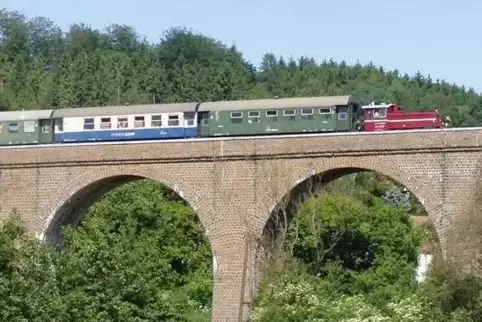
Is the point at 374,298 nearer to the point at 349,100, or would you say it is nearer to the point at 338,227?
the point at 349,100

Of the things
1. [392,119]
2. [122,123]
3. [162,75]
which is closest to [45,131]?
[122,123]

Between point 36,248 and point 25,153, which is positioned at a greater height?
point 25,153

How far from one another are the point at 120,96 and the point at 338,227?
36.0 metres

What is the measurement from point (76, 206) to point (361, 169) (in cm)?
951

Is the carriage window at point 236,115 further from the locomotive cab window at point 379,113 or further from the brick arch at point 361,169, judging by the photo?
the brick arch at point 361,169

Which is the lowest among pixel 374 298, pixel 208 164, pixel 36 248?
pixel 374 298

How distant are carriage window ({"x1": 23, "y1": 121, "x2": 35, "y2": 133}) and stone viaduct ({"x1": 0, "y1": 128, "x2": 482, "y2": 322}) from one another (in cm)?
382

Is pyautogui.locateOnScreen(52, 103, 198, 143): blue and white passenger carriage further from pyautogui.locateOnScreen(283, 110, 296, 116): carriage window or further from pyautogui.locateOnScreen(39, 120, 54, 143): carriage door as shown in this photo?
pyautogui.locateOnScreen(283, 110, 296, 116): carriage window

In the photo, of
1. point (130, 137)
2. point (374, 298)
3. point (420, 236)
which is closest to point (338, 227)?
point (420, 236)

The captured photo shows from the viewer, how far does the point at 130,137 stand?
138 feet

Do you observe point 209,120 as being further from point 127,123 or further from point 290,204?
point 290,204

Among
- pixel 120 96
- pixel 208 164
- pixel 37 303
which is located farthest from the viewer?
pixel 120 96

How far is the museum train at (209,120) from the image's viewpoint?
130ft

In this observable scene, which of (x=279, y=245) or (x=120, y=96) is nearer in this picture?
(x=279, y=245)
